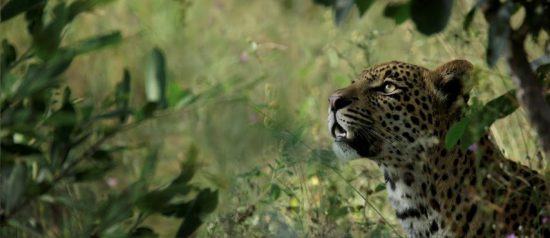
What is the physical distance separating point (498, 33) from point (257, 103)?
3859 mm

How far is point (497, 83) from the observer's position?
23.1 ft

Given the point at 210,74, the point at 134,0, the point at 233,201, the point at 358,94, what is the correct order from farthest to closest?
the point at 134,0, the point at 210,74, the point at 233,201, the point at 358,94

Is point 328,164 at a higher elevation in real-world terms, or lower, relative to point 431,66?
higher

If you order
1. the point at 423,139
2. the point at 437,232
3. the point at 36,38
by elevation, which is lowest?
the point at 437,232

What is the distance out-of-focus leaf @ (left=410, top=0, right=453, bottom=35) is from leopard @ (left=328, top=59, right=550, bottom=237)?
161 centimetres

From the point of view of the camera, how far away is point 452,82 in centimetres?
509

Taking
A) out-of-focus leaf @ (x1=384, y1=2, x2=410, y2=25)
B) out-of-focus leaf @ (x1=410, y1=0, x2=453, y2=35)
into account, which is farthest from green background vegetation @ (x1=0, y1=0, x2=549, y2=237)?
out-of-focus leaf @ (x1=410, y1=0, x2=453, y2=35)

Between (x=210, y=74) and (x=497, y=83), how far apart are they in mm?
2253

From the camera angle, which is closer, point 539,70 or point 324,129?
point 539,70

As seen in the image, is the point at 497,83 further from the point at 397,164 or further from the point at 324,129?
the point at 397,164

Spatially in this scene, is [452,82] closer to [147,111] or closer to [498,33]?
[498,33]

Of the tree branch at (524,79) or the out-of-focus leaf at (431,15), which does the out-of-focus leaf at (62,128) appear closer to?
the out-of-focus leaf at (431,15)

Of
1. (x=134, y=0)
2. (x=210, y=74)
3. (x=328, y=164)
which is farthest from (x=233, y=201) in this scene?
(x=134, y=0)

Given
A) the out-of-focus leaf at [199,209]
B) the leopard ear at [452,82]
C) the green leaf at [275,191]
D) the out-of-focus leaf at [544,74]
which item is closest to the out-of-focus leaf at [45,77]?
the out-of-focus leaf at [199,209]
